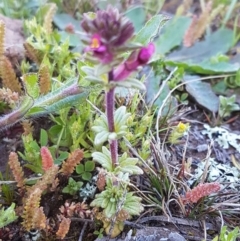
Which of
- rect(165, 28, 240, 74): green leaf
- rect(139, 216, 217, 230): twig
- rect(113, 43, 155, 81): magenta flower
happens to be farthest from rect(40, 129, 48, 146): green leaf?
rect(165, 28, 240, 74): green leaf

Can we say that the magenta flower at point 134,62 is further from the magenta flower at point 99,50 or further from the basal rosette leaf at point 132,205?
the basal rosette leaf at point 132,205

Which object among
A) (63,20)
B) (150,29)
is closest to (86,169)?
(150,29)

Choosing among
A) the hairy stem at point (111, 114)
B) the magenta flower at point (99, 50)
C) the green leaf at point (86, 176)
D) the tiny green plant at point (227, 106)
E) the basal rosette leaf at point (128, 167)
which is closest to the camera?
the magenta flower at point (99, 50)

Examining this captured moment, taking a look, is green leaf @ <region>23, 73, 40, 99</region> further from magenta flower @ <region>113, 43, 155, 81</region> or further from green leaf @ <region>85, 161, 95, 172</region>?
magenta flower @ <region>113, 43, 155, 81</region>

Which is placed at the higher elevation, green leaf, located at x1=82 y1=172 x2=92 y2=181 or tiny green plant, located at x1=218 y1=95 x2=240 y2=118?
green leaf, located at x1=82 y1=172 x2=92 y2=181

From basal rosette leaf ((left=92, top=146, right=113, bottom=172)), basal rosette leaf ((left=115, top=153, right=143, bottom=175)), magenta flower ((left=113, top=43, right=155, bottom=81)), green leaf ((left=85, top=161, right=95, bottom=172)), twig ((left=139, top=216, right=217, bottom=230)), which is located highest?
magenta flower ((left=113, top=43, right=155, bottom=81))

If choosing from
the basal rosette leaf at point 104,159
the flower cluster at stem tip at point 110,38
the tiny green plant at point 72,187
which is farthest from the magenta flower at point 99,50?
the tiny green plant at point 72,187

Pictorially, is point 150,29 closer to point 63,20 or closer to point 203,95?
point 203,95
